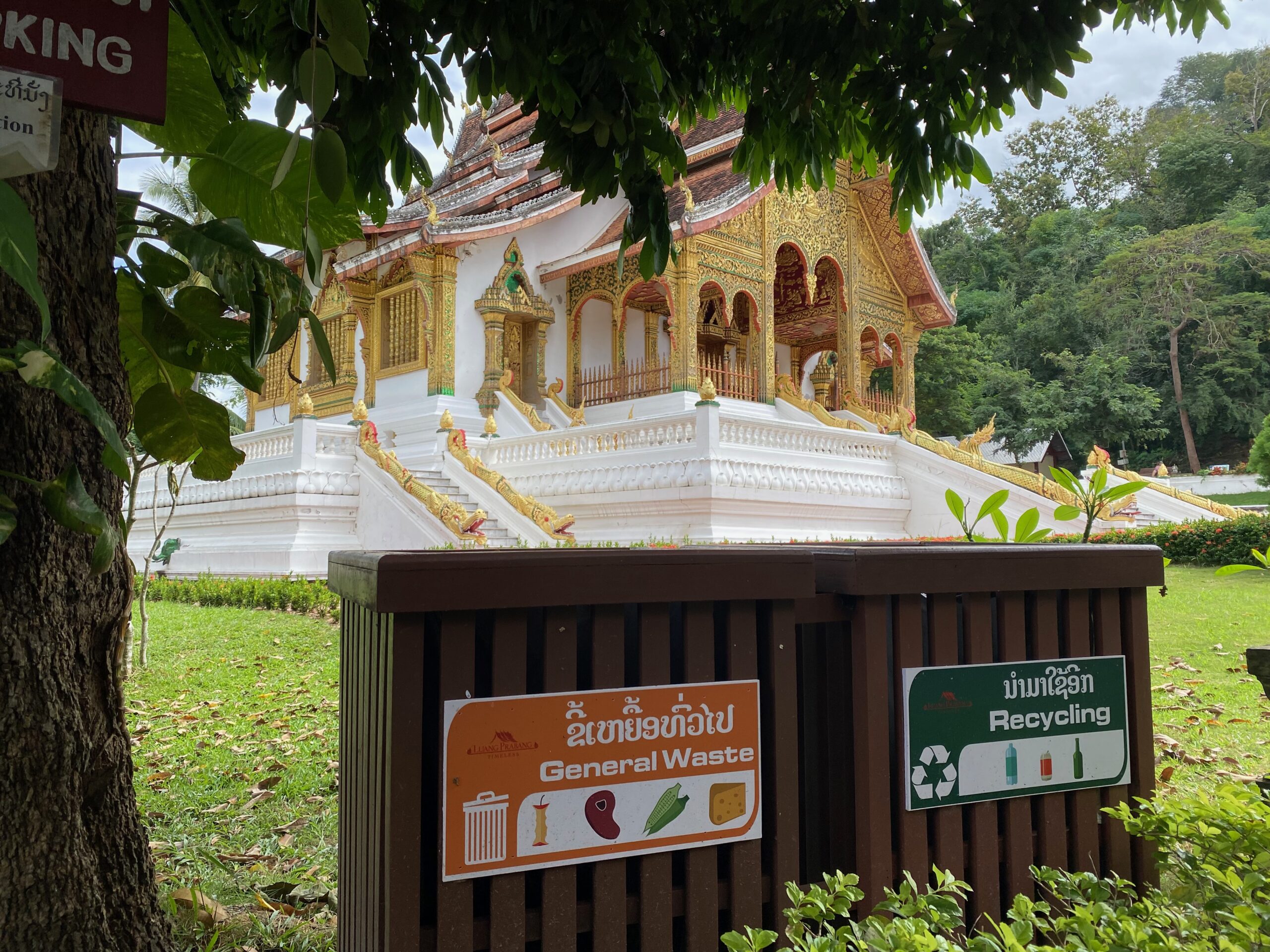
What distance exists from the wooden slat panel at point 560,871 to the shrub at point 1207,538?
11.0 meters

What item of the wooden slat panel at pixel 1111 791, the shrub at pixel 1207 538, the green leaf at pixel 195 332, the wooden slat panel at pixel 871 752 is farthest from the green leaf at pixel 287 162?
the shrub at pixel 1207 538

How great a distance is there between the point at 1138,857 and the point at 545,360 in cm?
1446

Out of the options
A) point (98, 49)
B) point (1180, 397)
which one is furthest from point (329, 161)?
point (1180, 397)

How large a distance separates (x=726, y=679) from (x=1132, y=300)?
119 feet

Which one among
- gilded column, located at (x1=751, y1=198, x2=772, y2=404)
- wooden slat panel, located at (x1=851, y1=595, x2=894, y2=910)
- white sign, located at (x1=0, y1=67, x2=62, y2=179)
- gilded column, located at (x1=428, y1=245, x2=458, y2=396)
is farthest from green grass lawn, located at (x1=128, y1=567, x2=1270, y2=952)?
gilded column, located at (x1=751, y1=198, x2=772, y2=404)

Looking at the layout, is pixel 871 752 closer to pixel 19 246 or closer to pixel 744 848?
pixel 744 848

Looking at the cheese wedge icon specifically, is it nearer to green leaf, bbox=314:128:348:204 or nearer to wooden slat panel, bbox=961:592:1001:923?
wooden slat panel, bbox=961:592:1001:923

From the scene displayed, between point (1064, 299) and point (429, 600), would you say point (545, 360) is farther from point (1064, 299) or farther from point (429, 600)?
point (1064, 299)

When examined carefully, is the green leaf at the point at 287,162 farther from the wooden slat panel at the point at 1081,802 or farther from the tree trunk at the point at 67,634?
the wooden slat panel at the point at 1081,802

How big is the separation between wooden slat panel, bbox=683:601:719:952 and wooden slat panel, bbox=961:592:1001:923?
0.58m

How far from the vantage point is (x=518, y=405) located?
14648 mm

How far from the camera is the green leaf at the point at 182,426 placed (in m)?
1.88

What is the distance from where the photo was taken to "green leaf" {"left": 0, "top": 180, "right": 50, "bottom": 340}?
44.4 inches

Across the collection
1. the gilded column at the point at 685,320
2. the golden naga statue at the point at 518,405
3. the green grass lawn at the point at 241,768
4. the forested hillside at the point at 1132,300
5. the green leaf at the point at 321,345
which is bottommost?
the green grass lawn at the point at 241,768
